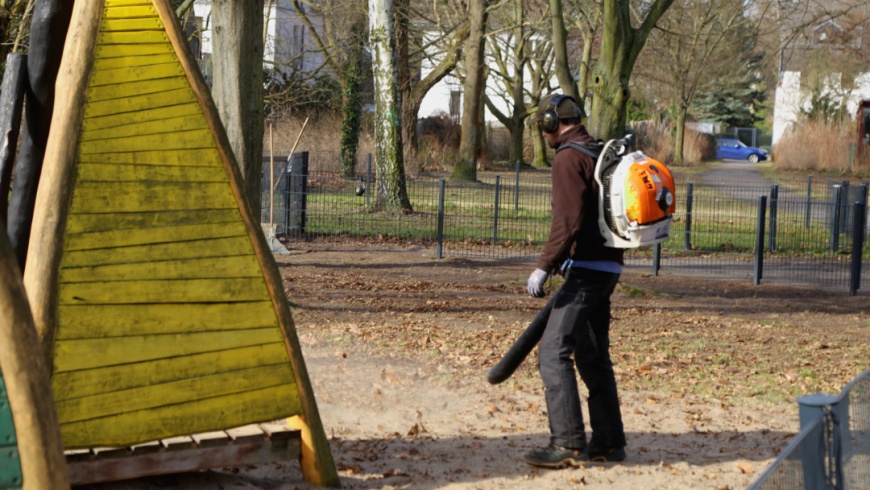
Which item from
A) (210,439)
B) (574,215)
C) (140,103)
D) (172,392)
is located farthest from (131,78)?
(574,215)

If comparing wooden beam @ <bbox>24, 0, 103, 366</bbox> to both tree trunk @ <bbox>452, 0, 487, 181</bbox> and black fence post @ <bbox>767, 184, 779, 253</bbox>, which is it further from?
tree trunk @ <bbox>452, 0, 487, 181</bbox>

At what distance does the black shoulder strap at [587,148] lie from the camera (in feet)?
18.0

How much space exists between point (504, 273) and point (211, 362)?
9.65 meters

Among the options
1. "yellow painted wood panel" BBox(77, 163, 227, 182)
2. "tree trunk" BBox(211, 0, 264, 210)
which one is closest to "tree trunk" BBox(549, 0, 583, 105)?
"tree trunk" BBox(211, 0, 264, 210)

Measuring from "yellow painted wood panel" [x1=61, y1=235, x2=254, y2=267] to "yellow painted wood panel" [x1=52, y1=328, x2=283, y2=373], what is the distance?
1.16ft

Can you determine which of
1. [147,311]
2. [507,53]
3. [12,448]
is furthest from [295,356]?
[507,53]

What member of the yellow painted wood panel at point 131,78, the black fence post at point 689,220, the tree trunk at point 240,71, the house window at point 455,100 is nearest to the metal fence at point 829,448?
the yellow painted wood panel at point 131,78

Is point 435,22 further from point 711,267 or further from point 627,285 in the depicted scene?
point 627,285

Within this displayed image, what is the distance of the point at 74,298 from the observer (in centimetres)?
463

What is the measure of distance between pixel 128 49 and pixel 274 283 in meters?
1.31

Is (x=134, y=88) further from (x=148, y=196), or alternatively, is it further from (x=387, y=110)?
(x=387, y=110)

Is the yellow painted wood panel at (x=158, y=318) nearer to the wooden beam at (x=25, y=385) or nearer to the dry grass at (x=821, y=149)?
the wooden beam at (x=25, y=385)

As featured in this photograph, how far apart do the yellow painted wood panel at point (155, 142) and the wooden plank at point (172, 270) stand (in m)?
0.54

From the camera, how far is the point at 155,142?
5.04 m
